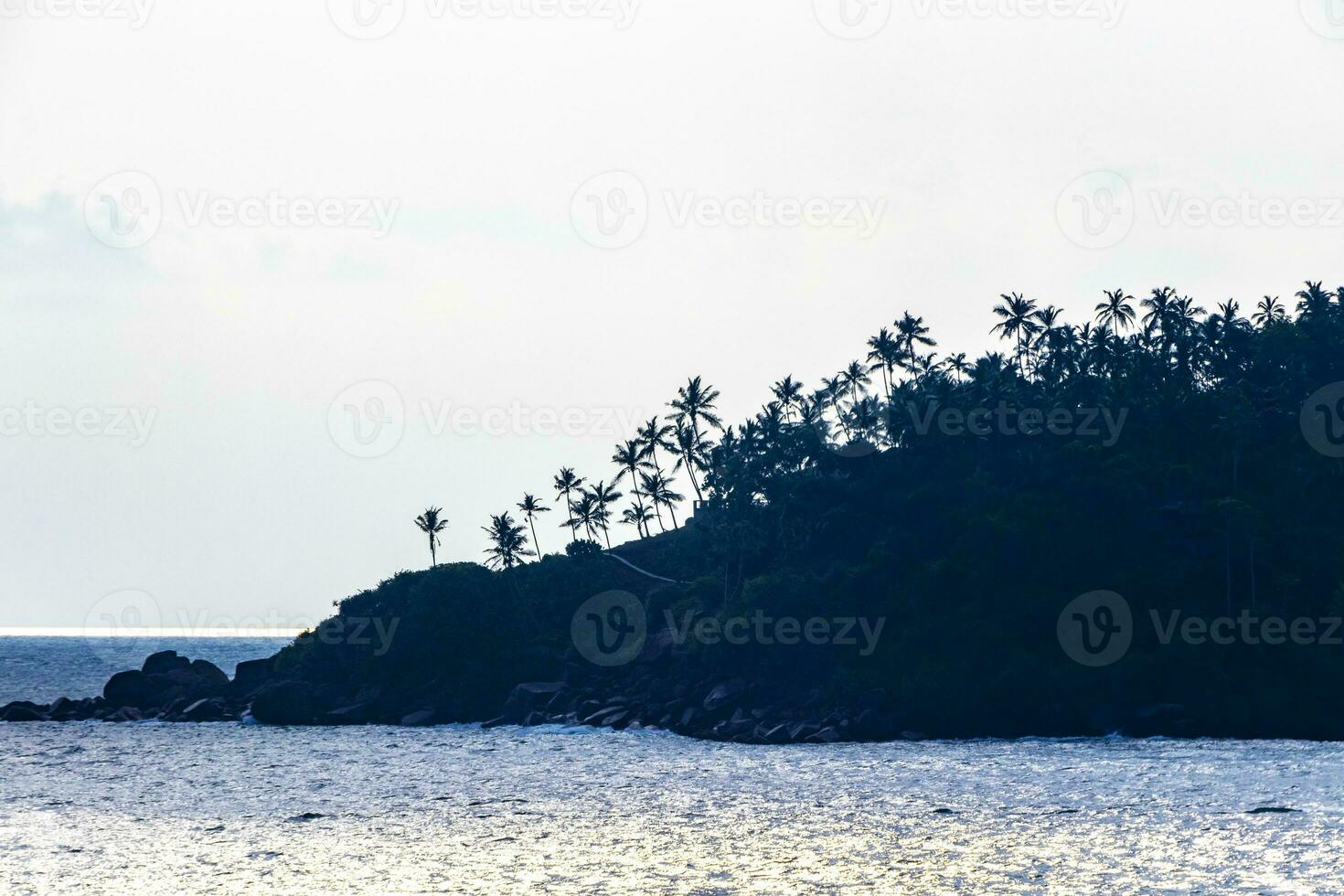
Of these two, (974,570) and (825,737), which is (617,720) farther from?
(974,570)

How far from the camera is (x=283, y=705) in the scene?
93.4m

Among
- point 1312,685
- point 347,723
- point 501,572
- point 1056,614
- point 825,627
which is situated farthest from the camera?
point 501,572

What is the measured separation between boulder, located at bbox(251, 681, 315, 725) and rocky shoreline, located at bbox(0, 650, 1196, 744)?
7 cm

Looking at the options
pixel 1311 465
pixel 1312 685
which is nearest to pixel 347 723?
pixel 1312 685

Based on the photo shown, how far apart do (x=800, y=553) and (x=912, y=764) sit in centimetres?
3659

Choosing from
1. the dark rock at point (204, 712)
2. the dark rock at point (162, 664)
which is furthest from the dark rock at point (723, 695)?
the dark rock at point (162, 664)

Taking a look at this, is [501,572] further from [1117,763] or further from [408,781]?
[1117,763]

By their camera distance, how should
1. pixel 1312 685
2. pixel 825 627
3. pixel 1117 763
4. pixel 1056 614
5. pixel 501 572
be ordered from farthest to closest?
pixel 501 572 < pixel 825 627 < pixel 1056 614 < pixel 1312 685 < pixel 1117 763

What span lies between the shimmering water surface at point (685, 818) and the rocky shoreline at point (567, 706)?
4718 mm

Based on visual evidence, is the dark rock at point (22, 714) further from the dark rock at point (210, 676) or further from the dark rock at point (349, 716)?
the dark rock at point (349, 716)

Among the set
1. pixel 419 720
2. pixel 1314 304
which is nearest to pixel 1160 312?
pixel 1314 304

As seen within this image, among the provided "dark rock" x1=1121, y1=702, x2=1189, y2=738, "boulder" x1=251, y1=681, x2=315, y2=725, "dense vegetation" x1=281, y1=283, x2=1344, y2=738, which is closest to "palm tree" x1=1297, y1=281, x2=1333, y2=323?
"dense vegetation" x1=281, y1=283, x2=1344, y2=738

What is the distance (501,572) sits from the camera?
111 meters

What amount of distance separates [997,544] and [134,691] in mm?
73223
